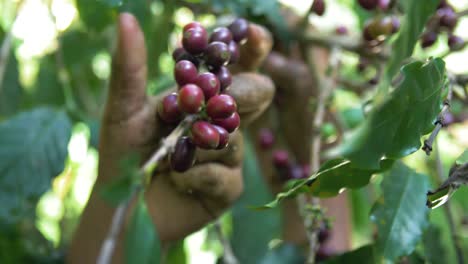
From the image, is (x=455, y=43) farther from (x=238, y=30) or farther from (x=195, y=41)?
(x=195, y=41)

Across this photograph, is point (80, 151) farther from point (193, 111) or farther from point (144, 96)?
point (193, 111)

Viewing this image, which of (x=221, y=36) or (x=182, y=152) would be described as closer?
(x=182, y=152)

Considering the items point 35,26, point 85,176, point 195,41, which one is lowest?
point 85,176

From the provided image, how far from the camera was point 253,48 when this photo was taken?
3.70ft

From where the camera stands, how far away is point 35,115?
1397 millimetres

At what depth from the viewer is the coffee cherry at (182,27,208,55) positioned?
853mm

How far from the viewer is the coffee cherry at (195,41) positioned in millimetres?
853

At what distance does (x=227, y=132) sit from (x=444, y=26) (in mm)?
623

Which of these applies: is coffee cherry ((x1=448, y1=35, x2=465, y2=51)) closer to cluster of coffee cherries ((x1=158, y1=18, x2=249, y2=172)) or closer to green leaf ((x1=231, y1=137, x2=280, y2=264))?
cluster of coffee cherries ((x1=158, y1=18, x2=249, y2=172))

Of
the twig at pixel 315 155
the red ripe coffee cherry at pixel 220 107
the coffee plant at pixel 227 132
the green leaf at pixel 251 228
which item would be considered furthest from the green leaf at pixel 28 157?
the red ripe coffee cherry at pixel 220 107

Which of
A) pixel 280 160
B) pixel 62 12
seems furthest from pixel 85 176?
pixel 280 160

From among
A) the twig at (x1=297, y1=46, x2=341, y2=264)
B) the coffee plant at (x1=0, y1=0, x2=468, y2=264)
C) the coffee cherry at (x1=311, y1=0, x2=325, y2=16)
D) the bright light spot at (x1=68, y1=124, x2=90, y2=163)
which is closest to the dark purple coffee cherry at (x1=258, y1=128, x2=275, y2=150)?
the coffee plant at (x1=0, y1=0, x2=468, y2=264)

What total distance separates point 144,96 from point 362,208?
1.19 m

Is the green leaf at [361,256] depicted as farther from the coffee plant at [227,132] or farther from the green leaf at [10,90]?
the green leaf at [10,90]
